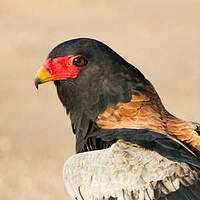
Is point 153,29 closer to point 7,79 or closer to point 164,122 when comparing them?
point 7,79

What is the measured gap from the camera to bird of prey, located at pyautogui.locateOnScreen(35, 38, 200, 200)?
4156 mm

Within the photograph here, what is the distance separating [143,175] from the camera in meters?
4.18

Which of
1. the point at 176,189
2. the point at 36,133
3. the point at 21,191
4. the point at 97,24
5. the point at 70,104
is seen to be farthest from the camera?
the point at 97,24

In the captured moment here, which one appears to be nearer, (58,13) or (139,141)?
(139,141)

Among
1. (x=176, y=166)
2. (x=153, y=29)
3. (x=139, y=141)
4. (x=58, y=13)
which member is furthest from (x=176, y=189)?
(x=58, y=13)

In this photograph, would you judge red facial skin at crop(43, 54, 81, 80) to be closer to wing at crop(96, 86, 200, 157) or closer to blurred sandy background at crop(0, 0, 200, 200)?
wing at crop(96, 86, 200, 157)

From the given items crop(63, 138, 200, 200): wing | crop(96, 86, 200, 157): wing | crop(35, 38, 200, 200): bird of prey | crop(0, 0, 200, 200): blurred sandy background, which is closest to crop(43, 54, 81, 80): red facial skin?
crop(35, 38, 200, 200): bird of prey

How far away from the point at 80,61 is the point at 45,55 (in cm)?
1250

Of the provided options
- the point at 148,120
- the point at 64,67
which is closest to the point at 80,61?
the point at 64,67

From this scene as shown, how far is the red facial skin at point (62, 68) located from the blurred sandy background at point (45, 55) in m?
3.46

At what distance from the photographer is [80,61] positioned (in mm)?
5086

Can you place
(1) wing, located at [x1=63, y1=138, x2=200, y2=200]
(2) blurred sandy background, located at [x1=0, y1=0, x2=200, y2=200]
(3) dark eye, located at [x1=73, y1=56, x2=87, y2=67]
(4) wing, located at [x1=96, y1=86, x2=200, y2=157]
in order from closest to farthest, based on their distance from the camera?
(1) wing, located at [x1=63, y1=138, x2=200, y2=200] → (4) wing, located at [x1=96, y1=86, x2=200, y2=157] → (3) dark eye, located at [x1=73, y1=56, x2=87, y2=67] → (2) blurred sandy background, located at [x1=0, y1=0, x2=200, y2=200]

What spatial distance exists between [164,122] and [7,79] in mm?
11026

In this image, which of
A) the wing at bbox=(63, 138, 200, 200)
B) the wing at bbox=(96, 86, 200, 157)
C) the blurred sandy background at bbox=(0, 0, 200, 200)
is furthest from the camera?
the blurred sandy background at bbox=(0, 0, 200, 200)
